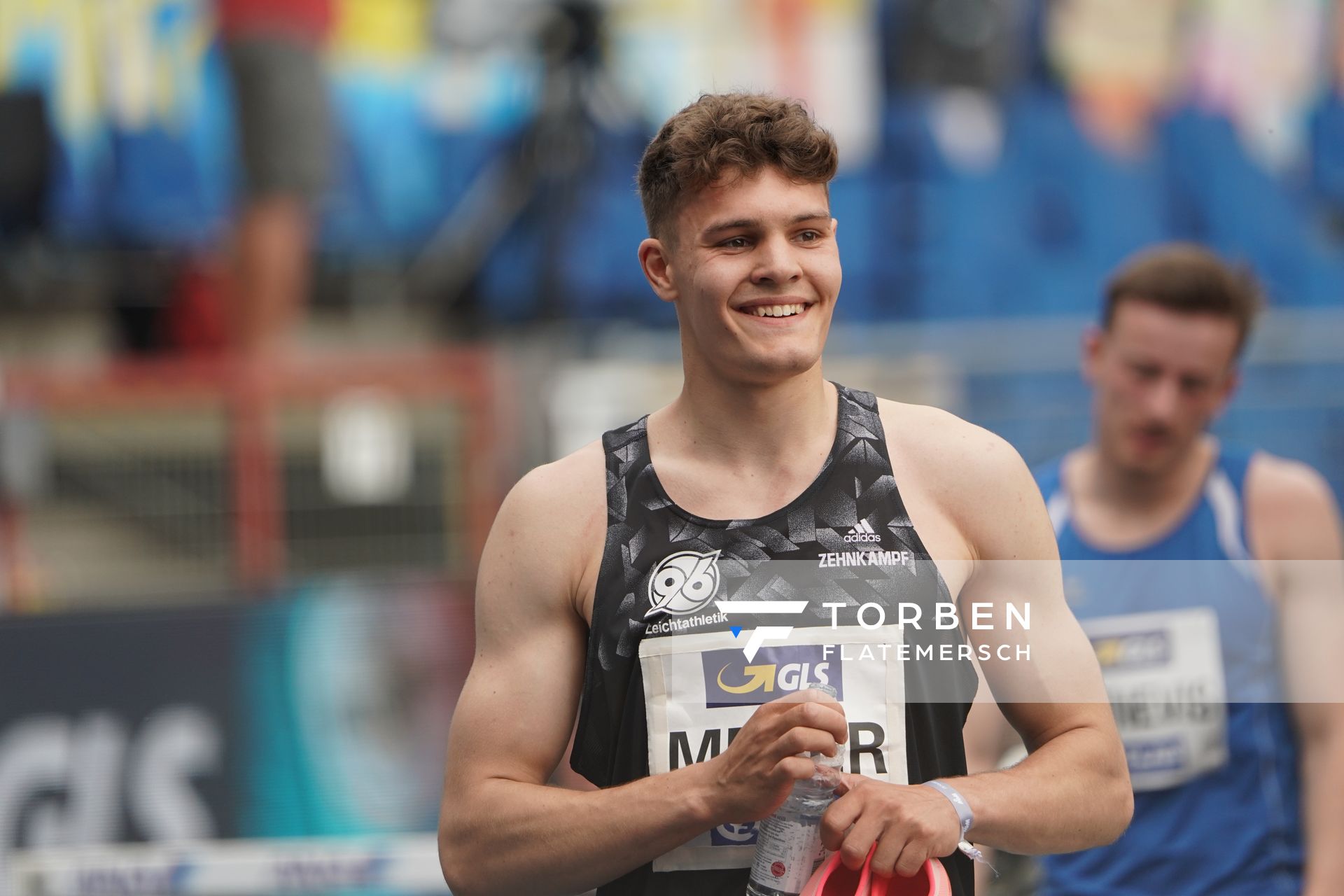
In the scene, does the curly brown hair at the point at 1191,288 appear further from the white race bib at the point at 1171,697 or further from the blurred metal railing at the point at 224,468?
the blurred metal railing at the point at 224,468

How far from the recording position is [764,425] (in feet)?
8.70

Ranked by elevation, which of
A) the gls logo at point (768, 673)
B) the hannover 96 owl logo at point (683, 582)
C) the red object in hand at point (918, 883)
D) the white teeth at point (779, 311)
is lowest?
the red object in hand at point (918, 883)

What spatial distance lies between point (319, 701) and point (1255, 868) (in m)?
3.27

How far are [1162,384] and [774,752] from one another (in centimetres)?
230

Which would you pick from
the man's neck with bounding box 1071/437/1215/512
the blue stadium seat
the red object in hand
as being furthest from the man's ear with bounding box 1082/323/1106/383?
the blue stadium seat

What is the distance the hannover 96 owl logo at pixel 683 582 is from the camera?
2492mm

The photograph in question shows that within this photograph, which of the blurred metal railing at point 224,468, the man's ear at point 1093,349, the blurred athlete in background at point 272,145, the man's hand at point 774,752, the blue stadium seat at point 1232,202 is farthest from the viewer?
the blue stadium seat at point 1232,202

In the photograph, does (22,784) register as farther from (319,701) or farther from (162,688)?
(319,701)

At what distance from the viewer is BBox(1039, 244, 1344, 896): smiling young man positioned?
388 cm

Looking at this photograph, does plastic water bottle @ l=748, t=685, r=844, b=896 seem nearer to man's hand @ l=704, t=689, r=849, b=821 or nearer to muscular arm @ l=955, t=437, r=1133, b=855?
man's hand @ l=704, t=689, r=849, b=821

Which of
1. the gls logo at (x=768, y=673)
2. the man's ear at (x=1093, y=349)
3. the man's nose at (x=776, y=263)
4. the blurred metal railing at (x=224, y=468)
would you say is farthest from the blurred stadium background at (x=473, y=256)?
the man's nose at (x=776, y=263)

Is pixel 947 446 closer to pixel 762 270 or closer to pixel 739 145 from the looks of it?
pixel 762 270

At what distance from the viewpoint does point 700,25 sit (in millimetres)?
10375

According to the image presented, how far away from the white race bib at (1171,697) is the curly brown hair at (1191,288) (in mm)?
822
